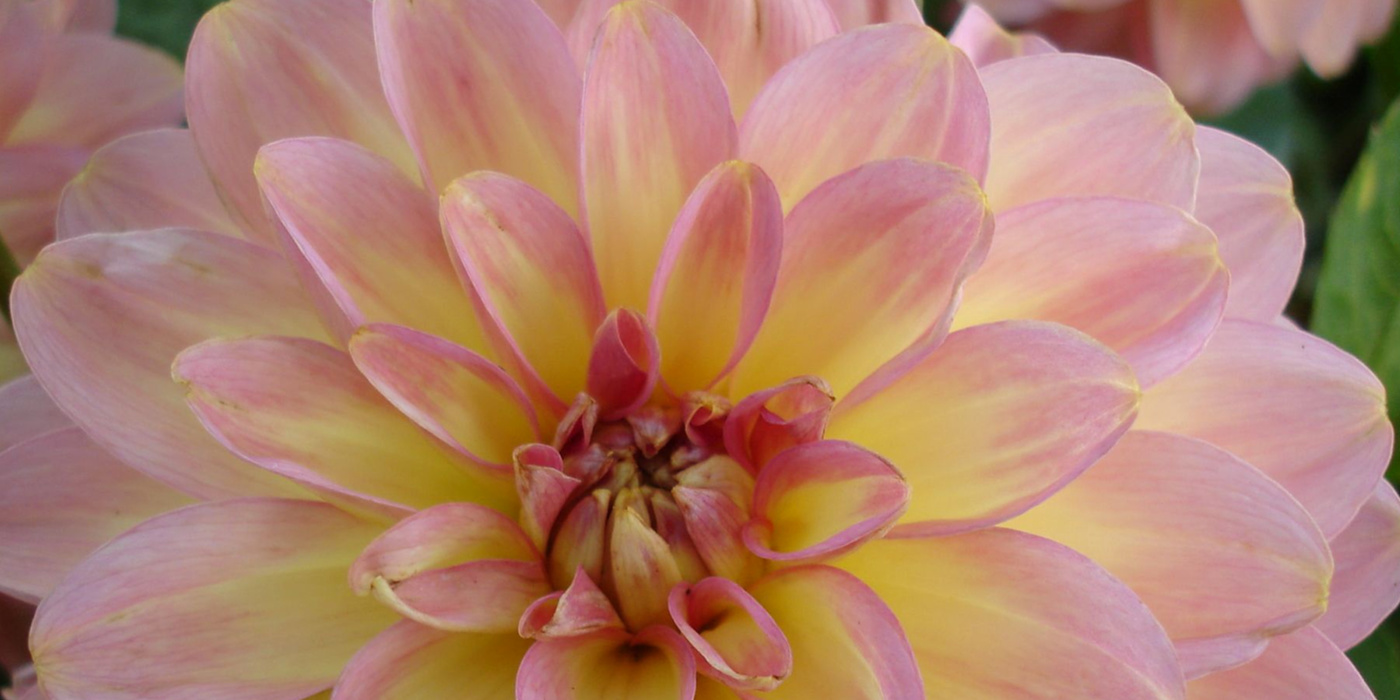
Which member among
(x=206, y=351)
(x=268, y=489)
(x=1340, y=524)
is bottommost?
(x=1340, y=524)

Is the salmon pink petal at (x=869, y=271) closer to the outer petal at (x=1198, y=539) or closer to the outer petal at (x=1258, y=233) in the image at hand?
the outer petal at (x=1198, y=539)

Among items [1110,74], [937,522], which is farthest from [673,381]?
[1110,74]

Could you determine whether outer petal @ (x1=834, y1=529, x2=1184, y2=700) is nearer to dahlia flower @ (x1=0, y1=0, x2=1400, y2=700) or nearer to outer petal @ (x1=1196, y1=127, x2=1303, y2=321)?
dahlia flower @ (x1=0, y1=0, x2=1400, y2=700)

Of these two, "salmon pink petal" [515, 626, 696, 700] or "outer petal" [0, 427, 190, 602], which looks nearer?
"salmon pink petal" [515, 626, 696, 700]

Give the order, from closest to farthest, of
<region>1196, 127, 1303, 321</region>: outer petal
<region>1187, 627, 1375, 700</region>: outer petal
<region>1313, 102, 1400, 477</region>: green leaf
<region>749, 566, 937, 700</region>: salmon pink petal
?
<region>749, 566, 937, 700</region>: salmon pink petal
<region>1187, 627, 1375, 700</region>: outer petal
<region>1196, 127, 1303, 321</region>: outer petal
<region>1313, 102, 1400, 477</region>: green leaf

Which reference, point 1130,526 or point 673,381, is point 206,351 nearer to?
point 673,381

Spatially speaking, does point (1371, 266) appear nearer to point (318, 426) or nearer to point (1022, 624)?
point (1022, 624)

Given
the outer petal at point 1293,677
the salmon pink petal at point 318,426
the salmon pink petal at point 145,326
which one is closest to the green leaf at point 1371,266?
the outer petal at point 1293,677

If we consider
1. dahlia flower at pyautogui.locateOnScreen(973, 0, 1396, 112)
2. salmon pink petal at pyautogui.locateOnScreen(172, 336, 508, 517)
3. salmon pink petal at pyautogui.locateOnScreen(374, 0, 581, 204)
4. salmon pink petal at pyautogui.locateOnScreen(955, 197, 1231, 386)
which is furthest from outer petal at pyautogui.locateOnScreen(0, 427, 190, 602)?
dahlia flower at pyautogui.locateOnScreen(973, 0, 1396, 112)
